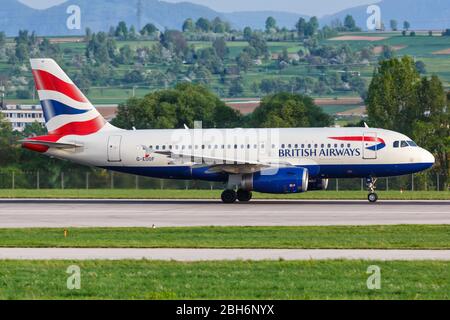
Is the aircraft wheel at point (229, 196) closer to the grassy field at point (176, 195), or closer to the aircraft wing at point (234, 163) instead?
the aircraft wing at point (234, 163)

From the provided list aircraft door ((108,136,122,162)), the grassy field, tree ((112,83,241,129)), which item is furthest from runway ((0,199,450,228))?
tree ((112,83,241,129))

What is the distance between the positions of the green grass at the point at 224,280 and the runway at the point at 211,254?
1303mm

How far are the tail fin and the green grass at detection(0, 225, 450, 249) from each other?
67.4ft

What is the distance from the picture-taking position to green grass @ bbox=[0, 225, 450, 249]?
3209cm

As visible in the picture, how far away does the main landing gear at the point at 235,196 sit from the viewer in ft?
181

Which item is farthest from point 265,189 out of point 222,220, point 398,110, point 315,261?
point 398,110

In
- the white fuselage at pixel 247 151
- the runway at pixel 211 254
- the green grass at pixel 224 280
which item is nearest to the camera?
the green grass at pixel 224 280

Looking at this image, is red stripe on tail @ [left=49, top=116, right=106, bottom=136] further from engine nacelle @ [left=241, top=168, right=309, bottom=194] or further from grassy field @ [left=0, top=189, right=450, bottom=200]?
engine nacelle @ [left=241, top=168, right=309, bottom=194]

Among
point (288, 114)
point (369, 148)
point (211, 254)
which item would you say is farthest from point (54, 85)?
point (288, 114)

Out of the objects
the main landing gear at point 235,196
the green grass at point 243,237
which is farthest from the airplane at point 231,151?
the green grass at point 243,237
